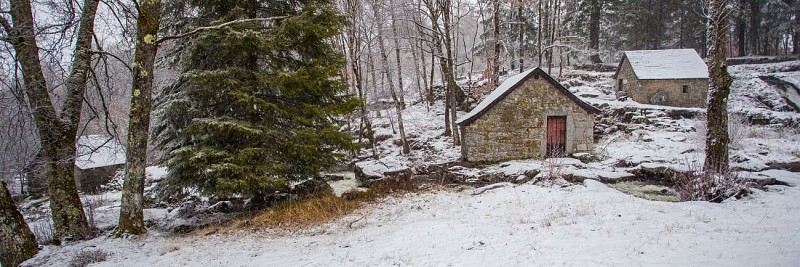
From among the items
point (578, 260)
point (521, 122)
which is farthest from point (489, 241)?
point (521, 122)

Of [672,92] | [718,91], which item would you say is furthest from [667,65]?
[718,91]

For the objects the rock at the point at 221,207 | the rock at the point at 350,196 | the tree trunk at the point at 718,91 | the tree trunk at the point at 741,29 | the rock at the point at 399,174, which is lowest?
the rock at the point at 221,207

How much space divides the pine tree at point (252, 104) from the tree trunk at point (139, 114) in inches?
28.0

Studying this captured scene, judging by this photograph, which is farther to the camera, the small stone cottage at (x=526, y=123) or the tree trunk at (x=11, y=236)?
the small stone cottage at (x=526, y=123)

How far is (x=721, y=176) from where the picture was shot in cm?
722

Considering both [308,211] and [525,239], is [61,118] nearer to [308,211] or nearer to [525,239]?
[308,211]

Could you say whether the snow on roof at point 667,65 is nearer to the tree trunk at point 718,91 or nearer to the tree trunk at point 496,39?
the tree trunk at point 496,39

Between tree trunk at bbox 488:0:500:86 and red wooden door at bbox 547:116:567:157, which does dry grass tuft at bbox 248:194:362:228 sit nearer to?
red wooden door at bbox 547:116:567:157

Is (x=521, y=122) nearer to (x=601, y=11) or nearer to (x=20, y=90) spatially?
(x=20, y=90)

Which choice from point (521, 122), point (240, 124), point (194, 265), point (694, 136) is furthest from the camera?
point (694, 136)

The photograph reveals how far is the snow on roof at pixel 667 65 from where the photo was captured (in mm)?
23500

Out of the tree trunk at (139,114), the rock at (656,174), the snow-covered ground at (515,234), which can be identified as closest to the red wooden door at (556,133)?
the snow-covered ground at (515,234)

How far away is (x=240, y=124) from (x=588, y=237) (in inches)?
283

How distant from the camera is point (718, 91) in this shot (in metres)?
8.16
